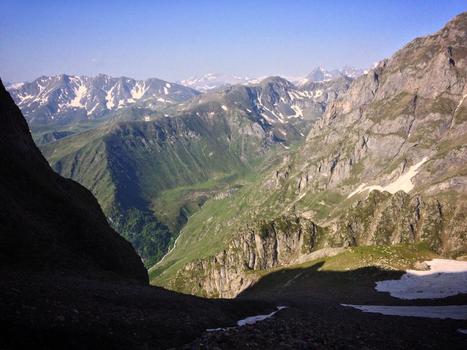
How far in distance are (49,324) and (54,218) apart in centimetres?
3541

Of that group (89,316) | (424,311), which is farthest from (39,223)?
(424,311)

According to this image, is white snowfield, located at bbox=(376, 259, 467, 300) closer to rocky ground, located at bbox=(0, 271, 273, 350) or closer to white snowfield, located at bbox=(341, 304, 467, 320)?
white snowfield, located at bbox=(341, 304, 467, 320)

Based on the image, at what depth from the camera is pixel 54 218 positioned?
56.7 meters

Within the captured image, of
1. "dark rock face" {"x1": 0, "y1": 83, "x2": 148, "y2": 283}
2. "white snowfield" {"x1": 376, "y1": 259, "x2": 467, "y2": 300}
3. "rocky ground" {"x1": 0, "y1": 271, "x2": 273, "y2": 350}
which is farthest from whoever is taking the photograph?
"white snowfield" {"x1": 376, "y1": 259, "x2": 467, "y2": 300}

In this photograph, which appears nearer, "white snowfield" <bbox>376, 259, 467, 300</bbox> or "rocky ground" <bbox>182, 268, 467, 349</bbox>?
"rocky ground" <bbox>182, 268, 467, 349</bbox>

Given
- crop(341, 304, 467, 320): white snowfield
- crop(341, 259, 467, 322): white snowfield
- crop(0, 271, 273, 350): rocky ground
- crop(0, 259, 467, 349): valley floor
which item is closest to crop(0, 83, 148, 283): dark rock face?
crop(0, 259, 467, 349): valley floor

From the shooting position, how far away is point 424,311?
195 feet

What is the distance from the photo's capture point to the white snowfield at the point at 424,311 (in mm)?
54000

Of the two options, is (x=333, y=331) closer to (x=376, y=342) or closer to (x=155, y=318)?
(x=376, y=342)

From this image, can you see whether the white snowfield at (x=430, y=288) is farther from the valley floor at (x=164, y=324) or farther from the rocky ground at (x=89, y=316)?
the rocky ground at (x=89, y=316)

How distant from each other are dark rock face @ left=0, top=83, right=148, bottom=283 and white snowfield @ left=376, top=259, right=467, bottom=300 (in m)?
A: 55.0

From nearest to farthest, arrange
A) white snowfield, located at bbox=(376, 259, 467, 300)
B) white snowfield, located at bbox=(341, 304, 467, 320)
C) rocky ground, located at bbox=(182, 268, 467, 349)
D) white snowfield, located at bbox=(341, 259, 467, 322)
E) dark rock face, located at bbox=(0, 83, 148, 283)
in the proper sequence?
rocky ground, located at bbox=(182, 268, 467, 349), dark rock face, located at bbox=(0, 83, 148, 283), white snowfield, located at bbox=(341, 304, 467, 320), white snowfield, located at bbox=(341, 259, 467, 322), white snowfield, located at bbox=(376, 259, 467, 300)

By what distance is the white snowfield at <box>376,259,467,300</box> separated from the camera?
271 ft

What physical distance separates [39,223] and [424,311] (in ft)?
182
